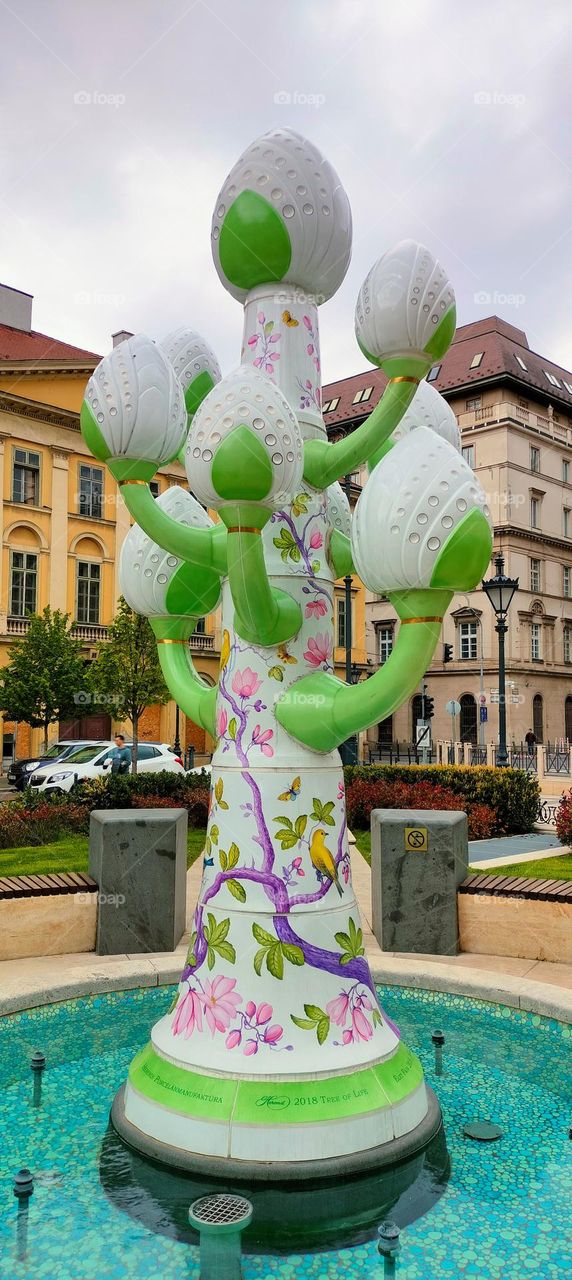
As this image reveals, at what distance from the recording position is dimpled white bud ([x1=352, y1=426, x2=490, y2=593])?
3.32 meters

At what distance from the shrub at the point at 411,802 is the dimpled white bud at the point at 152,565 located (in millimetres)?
9365

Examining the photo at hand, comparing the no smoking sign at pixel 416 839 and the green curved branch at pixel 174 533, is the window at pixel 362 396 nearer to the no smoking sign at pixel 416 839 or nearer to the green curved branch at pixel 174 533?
the no smoking sign at pixel 416 839

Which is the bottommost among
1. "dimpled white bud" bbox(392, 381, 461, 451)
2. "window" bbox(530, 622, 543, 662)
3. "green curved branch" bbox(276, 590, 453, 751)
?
"green curved branch" bbox(276, 590, 453, 751)

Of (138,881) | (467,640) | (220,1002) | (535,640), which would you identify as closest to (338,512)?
(220,1002)

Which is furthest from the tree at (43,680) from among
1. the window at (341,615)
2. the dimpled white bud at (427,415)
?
the dimpled white bud at (427,415)

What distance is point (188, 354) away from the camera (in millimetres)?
5117

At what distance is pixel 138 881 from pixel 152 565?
2.93 metres

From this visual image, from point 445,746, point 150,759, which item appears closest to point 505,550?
point 445,746

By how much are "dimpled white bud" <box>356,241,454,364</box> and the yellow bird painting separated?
2183 mm

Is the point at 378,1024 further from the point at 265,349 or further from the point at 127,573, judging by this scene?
the point at 265,349

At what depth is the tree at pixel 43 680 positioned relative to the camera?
2838 cm

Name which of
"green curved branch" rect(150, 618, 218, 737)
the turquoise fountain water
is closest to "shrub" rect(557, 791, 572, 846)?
the turquoise fountain water

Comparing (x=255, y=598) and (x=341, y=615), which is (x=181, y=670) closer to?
(x=255, y=598)

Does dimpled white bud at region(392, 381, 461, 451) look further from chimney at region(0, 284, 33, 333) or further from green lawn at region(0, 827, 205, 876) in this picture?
chimney at region(0, 284, 33, 333)
